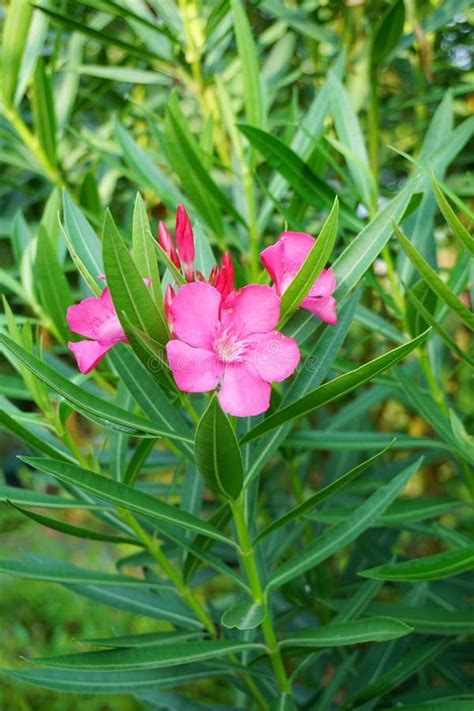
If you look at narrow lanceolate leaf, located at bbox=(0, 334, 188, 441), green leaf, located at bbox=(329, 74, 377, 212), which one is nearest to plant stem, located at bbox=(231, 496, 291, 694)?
narrow lanceolate leaf, located at bbox=(0, 334, 188, 441)

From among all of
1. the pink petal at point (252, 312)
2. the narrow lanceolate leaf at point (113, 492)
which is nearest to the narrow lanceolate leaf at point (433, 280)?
the pink petal at point (252, 312)

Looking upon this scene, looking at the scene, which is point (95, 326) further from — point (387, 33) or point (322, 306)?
point (387, 33)

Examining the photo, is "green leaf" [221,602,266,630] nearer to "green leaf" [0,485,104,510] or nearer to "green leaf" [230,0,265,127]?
"green leaf" [0,485,104,510]

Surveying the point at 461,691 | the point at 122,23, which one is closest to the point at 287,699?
the point at 461,691

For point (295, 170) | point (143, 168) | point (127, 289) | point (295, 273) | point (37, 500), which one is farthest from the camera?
point (143, 168)

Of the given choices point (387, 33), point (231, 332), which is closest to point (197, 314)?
point (231, 332)

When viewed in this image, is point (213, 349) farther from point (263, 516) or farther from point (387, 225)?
point (263, 516)
